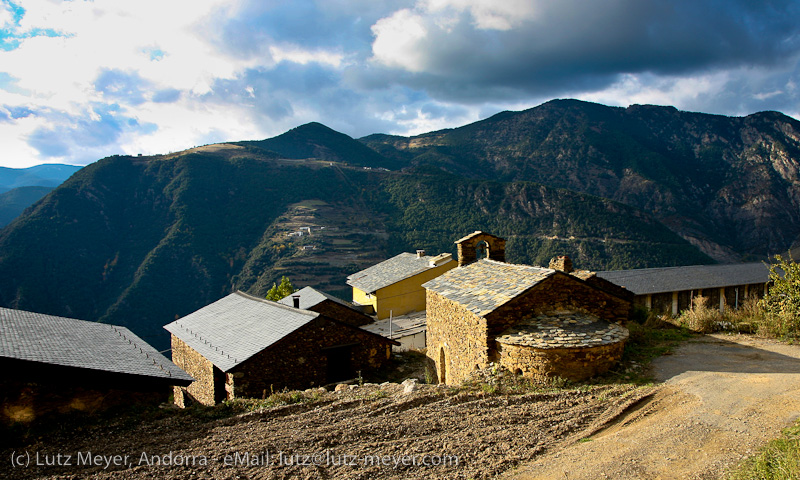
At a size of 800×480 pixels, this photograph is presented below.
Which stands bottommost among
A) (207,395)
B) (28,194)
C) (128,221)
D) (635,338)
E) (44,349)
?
(207,395)

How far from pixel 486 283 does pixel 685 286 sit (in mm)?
23694

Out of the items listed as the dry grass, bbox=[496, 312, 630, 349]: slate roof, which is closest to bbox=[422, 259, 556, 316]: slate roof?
bbox=[496, 312, 630, 349]: slate roof

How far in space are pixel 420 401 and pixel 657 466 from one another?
4.04 metres

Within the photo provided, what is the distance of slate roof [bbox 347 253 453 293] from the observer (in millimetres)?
29644

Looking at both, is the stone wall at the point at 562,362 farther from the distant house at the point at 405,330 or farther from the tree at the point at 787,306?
the distant house at the point at 405,330

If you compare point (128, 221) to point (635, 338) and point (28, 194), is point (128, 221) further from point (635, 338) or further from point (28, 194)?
point (635, 338)

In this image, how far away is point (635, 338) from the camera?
12.3 meters

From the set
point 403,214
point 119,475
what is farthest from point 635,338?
point 403,214

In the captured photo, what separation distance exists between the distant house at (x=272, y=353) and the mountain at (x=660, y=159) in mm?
99425

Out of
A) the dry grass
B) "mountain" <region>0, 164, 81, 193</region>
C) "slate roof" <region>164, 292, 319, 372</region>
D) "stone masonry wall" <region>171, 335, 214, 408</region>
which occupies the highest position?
"mountain" <region>0, 164, 81, 193</region>

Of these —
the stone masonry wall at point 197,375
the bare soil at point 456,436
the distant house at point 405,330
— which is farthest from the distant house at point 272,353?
the distant house at point 405,330

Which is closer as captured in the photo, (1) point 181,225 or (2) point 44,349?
(2) point 44,349

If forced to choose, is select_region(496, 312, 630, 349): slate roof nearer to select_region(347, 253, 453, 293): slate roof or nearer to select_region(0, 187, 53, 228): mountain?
select_region(347, 253, 453, 293): slate roof

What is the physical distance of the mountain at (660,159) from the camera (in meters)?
105
